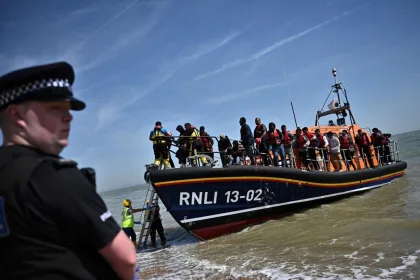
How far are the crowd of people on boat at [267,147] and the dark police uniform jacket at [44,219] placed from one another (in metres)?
6.25

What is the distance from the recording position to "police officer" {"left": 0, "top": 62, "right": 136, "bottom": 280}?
3.32ft

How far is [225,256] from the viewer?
6.20 m

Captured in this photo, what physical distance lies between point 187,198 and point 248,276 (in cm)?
294

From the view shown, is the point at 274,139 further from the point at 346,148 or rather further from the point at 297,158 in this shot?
the point at 346,148

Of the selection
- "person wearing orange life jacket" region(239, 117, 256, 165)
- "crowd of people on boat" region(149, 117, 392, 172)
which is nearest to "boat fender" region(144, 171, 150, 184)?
"crowd of people on boat" region(149, 117, 392, 172)

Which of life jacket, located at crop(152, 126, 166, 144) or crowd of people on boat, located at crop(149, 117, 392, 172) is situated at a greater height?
life jacket, located at crop(152, 126, 166, 144)

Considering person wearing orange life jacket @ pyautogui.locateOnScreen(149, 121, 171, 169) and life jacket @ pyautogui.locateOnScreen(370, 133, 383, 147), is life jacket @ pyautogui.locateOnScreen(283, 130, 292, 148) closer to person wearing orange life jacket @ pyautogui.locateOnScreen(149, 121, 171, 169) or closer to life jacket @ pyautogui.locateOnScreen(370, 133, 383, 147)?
person wearing orange life jacket @ pyautogui.locateOnScreen(149, 121, 171, 169)

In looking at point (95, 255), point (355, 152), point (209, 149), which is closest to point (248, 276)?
point (95, 255)

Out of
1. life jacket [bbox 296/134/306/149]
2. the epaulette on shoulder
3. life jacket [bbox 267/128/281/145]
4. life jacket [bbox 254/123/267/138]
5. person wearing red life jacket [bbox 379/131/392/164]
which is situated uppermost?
life jacket [bbox 254/123/267/138]

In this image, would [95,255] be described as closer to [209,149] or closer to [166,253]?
[166,253]

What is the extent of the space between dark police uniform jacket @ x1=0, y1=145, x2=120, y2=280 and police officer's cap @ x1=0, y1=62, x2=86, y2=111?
0.20 metres

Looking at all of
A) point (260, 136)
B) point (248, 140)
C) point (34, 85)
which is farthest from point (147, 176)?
point (34, 85)

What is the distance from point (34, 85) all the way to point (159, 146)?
711 cm

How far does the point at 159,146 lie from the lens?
8.20 meters
